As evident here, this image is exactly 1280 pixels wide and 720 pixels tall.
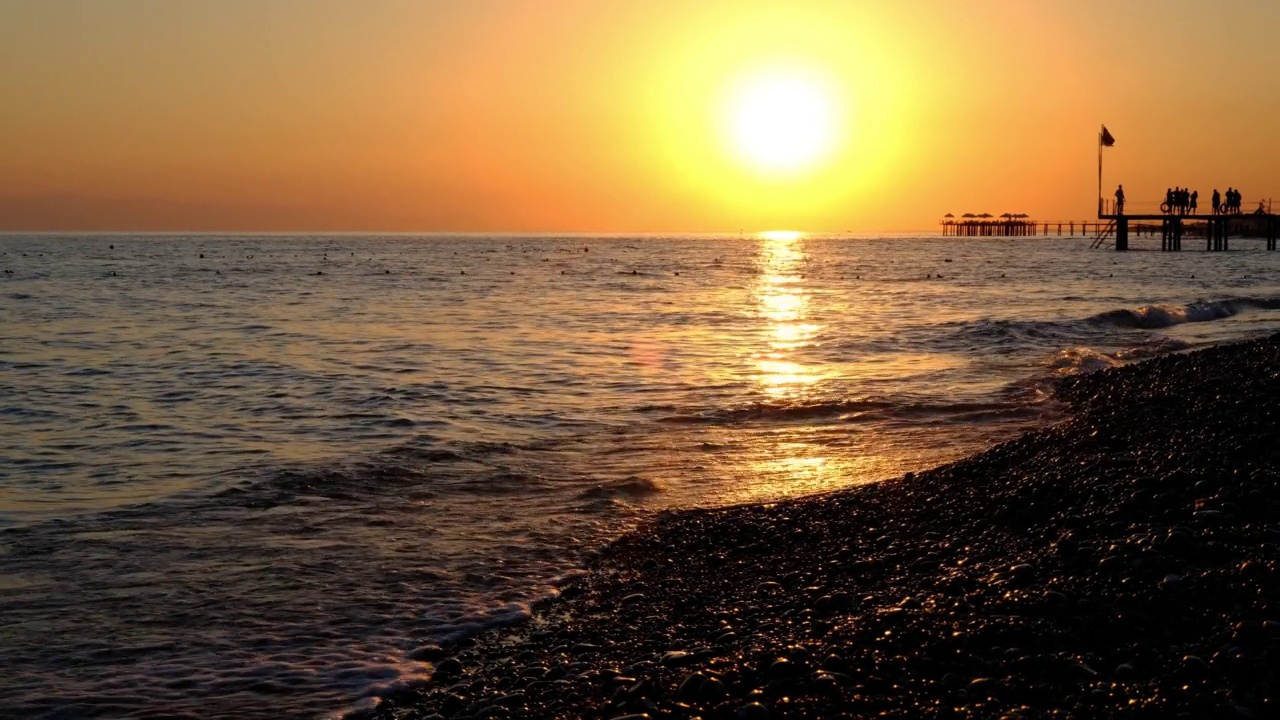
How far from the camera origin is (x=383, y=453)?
14.5 m

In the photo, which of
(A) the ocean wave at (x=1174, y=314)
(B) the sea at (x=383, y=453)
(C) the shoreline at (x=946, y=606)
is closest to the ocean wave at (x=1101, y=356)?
(B) the sea at (x=383, y=453)

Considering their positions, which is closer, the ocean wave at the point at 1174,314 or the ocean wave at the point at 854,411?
the ocean wave at the point at 854,411

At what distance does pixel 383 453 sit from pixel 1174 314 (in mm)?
29261

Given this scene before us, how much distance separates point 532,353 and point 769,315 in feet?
55.3

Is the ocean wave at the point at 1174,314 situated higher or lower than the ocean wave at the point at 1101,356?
higher

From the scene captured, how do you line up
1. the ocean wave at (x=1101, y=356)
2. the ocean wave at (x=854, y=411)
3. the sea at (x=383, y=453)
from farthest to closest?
1. the ocean wave at (x=1101, y=356)
2. the ocean wave at (x=854, y=411)
3. the sea at (x=383, y=453)

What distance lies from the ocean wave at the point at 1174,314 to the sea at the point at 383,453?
0.15m

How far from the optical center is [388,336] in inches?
1257

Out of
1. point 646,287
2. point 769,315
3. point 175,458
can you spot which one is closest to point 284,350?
point 175,458

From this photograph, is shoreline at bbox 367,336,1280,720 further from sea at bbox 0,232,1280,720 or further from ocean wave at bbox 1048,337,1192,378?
ocean wave at bbox 1048,337,1192,378

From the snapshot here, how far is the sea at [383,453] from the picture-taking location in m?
7.80

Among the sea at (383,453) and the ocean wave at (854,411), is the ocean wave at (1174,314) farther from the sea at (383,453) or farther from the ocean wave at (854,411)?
the ocean wave at (854,411)

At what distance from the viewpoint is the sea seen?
7.80 m

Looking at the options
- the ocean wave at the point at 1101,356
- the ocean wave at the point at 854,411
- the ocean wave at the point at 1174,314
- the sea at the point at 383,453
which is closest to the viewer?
the sea at the point at 383,453
